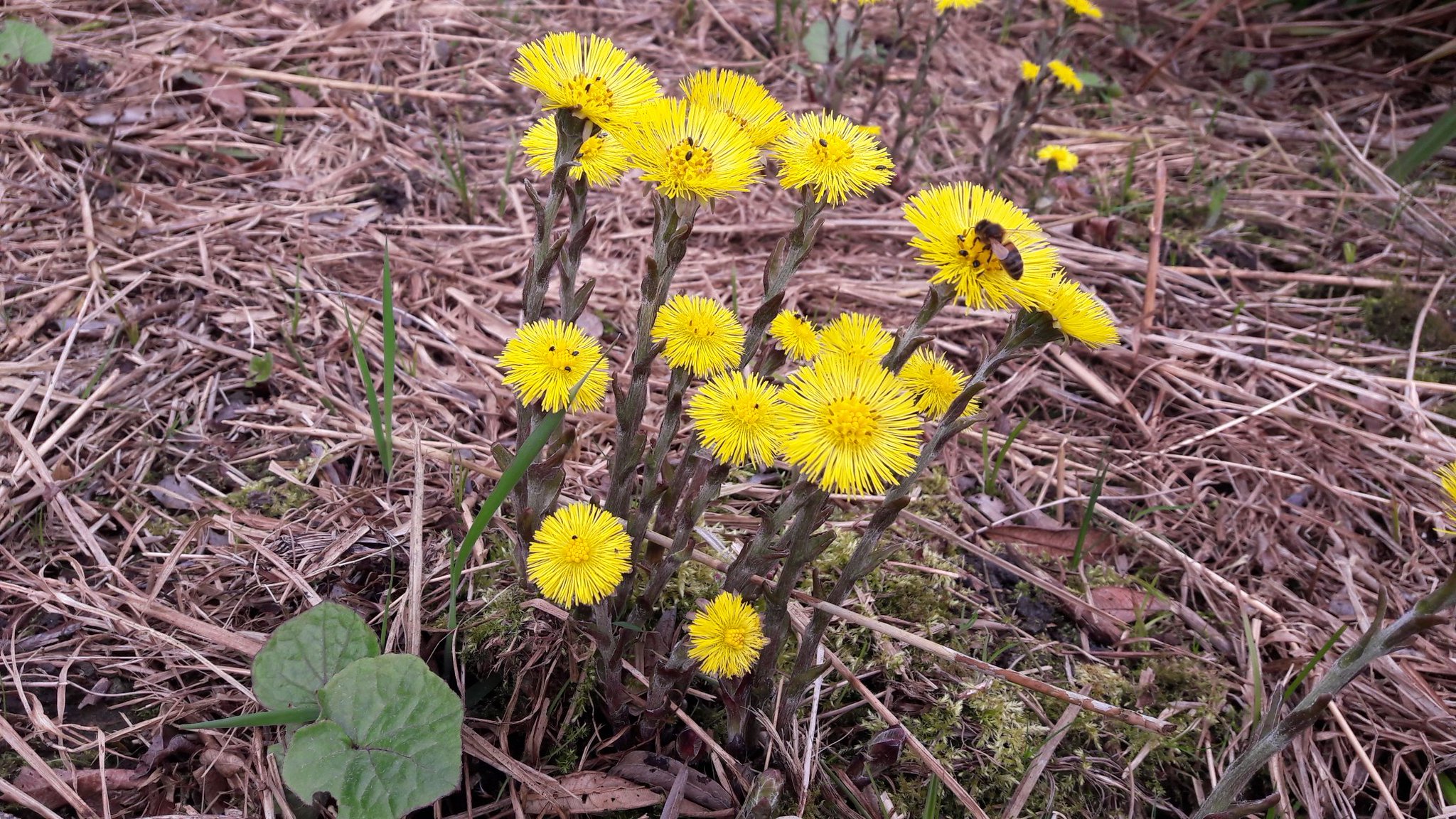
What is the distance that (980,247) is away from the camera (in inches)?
43.6

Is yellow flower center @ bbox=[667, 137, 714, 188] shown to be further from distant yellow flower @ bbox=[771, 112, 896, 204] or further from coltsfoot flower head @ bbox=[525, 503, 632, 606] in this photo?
coltsfoot flower head @ bbox=[525, 503, 632, 606]

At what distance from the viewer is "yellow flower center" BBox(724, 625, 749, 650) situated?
128cm

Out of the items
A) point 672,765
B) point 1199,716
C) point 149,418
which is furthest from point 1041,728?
point 149,418

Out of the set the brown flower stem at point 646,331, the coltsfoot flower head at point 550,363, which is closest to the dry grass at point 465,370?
the brown flower stem at point 646,331

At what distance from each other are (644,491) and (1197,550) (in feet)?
5.10

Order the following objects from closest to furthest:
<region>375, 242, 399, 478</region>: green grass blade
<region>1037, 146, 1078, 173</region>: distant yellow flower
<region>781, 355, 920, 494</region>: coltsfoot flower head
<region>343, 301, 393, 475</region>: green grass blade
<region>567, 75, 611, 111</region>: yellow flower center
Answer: <region>781, 355, 920, 494</region>: coltsfoot flower head, <region>567, 75, 611, 111</region>: yellow flower center, <region>375, 242, 399, 478</region>: green grass blade, <region>343, 301, 393, 475</region>: green grass blade, <region>1037, 146, 1078, 173</region>: distant yellow flower

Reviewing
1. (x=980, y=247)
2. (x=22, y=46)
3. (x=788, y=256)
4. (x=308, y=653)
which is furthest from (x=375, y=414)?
(x=22, y=46)

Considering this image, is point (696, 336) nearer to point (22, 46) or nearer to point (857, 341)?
point (857, 341)

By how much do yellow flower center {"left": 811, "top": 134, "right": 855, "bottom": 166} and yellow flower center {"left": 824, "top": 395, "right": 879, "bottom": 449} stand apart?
362 mm

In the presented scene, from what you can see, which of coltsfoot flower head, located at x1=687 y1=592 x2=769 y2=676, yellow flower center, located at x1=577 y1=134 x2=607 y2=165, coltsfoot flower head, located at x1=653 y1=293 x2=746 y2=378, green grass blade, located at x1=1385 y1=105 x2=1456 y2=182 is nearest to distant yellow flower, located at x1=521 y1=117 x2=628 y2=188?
yellow flower center, located at x1=577 y1=134 x2=607 y2=165

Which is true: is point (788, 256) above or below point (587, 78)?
below

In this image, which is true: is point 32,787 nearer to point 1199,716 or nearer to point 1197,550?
point 1199,716

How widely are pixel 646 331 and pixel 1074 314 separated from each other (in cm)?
62

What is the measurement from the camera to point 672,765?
155cm
